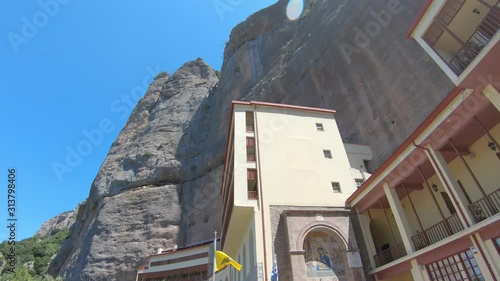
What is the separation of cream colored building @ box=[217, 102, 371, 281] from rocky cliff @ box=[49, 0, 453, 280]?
8196mm

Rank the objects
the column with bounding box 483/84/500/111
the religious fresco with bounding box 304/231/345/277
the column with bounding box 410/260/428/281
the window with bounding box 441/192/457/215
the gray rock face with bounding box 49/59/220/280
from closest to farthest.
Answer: the column with bounding box 483/84/500/111, the column with bounding box 410/260/428/281, the window with bounding box 441/192/457/215, the religious fresco with bounding box 304/231/345/277, the gray rock face with bounding box 49/59/220/280

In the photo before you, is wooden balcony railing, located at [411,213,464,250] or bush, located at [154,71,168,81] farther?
bush, located at [154,71,168,81]

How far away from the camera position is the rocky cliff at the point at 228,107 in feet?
88.4

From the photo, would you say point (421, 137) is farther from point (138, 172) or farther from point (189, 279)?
point (138, 172)

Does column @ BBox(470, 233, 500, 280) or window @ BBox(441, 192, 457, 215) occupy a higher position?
window @ BBox(441, 192, 457, 215)

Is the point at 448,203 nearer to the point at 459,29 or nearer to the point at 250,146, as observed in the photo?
the point at 459,29

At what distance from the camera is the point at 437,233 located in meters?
13.4

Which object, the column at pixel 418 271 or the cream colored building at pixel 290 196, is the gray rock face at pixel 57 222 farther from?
the column at pixel 418 271

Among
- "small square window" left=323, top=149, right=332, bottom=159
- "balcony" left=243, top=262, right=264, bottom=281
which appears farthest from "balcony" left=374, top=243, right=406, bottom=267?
"small square window" left=323, top=149, right=332, bottom=159

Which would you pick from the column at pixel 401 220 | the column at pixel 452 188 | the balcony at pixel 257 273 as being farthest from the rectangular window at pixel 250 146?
the column at pixel 452 188

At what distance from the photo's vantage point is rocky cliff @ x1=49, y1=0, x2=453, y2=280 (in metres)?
27.0

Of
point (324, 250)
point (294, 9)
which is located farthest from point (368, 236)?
point (294, 9)

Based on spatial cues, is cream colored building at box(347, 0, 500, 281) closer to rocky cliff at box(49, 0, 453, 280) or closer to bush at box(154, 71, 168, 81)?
rocky cliff at box(49, 0, 453, 280)

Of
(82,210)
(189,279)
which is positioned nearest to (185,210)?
(189,279)
